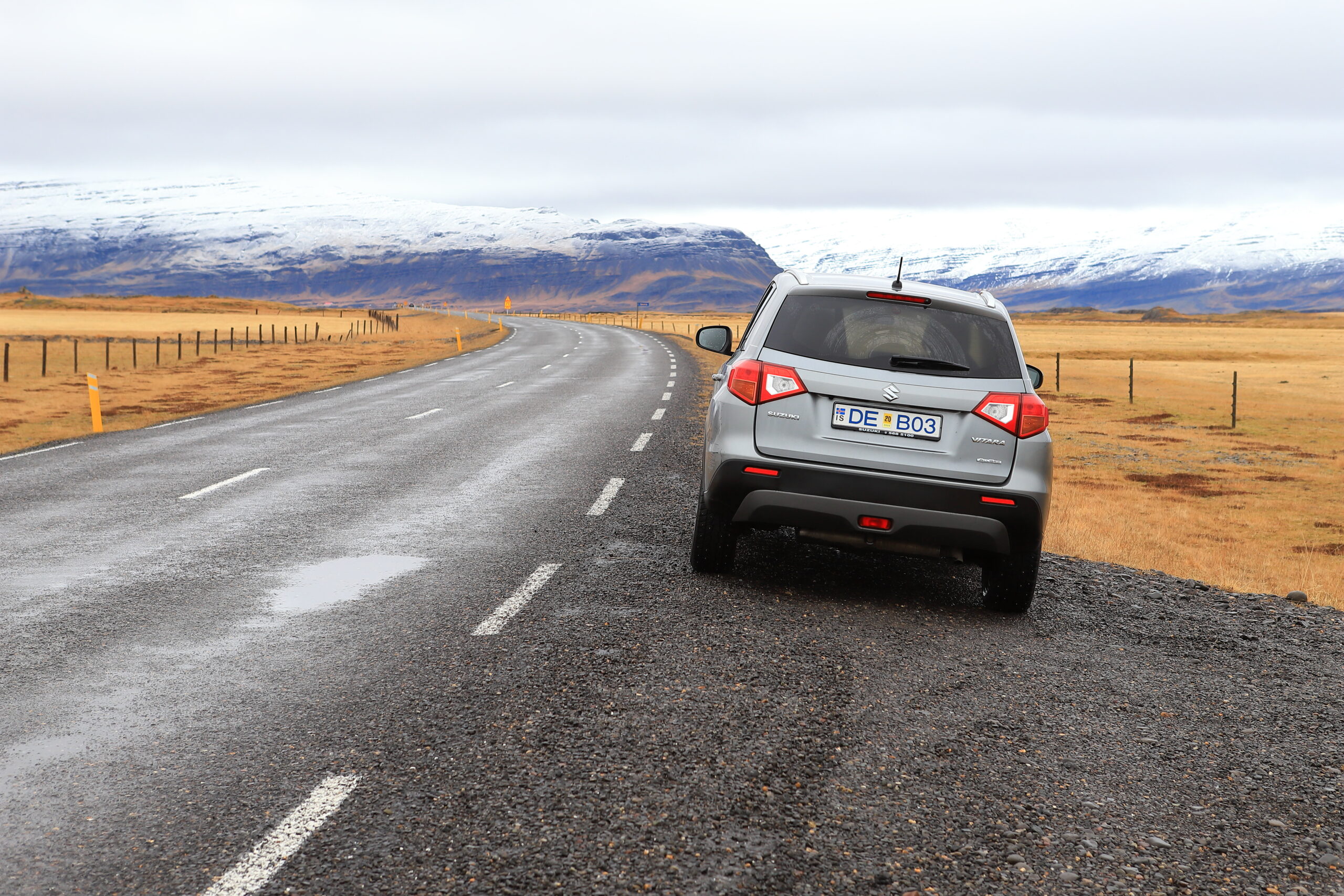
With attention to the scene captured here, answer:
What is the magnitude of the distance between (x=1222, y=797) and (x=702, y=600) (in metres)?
3.07

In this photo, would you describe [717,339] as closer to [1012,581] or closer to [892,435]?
[892,435]

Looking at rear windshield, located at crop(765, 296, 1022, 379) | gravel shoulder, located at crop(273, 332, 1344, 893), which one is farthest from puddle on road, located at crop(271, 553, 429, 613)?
rear windshield, located at crop(765, 296, 1022, 379)

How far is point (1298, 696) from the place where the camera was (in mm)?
5223

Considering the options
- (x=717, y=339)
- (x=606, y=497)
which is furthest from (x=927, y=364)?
(x=606, y=497)

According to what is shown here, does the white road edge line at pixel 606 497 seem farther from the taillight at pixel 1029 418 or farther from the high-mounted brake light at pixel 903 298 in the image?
the taillight at pixel 1029 418

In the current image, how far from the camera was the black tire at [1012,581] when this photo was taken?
619 centimetres

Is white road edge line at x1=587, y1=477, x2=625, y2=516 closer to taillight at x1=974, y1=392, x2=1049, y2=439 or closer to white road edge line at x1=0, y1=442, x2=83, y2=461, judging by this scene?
taillight at x1=974, y1=392, x2=1049, y2=439

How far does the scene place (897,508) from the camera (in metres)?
5.86

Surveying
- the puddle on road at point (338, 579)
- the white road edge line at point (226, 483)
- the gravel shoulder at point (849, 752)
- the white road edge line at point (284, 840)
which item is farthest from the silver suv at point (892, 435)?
the white road edge line at point (226, 483)

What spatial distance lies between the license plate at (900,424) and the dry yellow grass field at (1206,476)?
12.1 ft

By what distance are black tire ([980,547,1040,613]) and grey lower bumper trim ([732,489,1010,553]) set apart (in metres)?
0.30

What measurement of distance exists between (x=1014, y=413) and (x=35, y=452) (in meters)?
12.9

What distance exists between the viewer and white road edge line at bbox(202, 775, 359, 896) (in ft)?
10.2

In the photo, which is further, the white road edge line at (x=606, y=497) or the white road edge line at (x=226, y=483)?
the white road edge line at (x=226, y=483)
